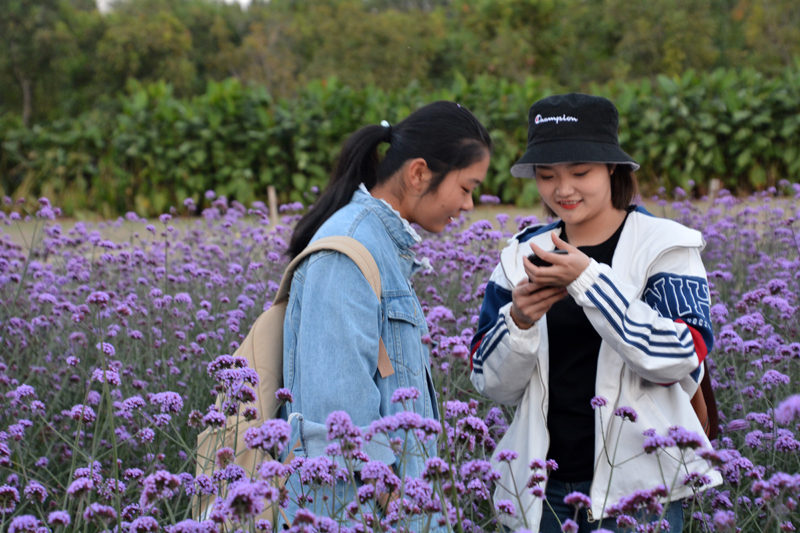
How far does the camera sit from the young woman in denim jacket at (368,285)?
6.47ft

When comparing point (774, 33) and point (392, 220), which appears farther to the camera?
point (774, 33)

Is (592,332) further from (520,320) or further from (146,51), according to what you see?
(146,51)

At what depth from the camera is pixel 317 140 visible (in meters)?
12.6

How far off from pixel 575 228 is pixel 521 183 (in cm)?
1041

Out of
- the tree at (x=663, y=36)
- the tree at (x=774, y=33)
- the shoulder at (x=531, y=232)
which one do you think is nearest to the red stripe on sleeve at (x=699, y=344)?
the shoulder at (x=531, y=232)

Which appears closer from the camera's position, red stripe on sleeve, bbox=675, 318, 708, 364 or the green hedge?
red stripe on sleeve, bbox=675, 318, 708, 364

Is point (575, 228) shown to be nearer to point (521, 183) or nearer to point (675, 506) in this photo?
point (675, 506)

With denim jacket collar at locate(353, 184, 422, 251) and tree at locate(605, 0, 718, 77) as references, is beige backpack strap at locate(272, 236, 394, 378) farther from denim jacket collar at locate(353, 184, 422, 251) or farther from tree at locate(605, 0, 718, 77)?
tree at locate(605, 0, 718, 77)

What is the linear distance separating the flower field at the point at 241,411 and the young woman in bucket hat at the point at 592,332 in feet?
0.35

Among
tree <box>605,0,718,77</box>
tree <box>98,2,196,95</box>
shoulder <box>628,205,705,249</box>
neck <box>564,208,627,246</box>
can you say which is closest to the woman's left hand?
shoulder <box>628,205,705,249</box>

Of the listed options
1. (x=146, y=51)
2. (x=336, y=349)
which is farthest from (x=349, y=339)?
(x=146, y=51)

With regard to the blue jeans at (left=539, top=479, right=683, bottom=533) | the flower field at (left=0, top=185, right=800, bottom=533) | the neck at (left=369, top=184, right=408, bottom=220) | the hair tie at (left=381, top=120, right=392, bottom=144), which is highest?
the hair tie at (left=381, top=120, right=392, bottom=144)

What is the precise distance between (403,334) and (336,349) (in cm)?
28

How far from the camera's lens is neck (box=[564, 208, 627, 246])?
2.28 meters
